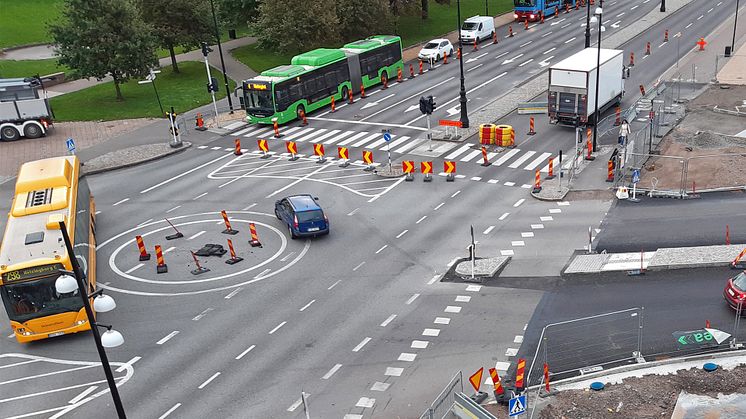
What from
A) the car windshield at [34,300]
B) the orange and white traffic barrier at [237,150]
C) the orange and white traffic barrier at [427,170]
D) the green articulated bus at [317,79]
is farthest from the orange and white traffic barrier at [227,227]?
the green articulated bus at [317,79]

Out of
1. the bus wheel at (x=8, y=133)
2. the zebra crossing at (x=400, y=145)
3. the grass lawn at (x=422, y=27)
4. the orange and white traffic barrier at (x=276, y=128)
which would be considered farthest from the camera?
the grass lawn at (x=422, y=27)

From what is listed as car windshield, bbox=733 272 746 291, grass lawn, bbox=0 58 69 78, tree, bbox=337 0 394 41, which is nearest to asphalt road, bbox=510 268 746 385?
car windshield, bbox=733 272 746 291

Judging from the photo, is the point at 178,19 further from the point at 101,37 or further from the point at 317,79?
the point at 317,79

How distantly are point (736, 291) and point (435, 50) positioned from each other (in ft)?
136

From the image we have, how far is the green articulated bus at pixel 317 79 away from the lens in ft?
153

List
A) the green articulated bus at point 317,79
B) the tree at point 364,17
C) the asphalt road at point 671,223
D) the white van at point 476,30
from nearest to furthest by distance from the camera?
the asphalt road at point 671,223 → the green articulated bus at point 317,79 → the tree at point 364,17 → the white van at point 476,30

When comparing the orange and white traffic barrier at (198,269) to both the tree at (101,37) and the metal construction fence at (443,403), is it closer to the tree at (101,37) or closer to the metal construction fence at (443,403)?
the metal construction fence at (443,403)

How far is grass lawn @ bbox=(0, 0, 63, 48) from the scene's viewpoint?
74.2 m

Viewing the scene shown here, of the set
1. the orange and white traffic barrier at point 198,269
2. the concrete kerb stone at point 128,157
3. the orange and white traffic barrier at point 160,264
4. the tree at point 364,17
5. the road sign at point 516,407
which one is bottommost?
the orange and white traffic barrier at point 198,269

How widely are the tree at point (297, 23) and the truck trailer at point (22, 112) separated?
57.7 ft

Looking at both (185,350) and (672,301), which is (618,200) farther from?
(185,350)

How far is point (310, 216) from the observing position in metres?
30.1

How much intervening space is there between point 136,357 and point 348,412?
759cm

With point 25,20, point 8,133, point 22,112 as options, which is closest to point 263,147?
point 22,112
